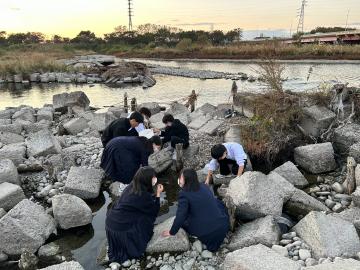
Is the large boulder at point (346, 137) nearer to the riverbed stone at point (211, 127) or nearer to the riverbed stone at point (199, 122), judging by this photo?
the riverbed stone at point (211, 127)

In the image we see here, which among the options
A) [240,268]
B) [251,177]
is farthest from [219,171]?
[240,268]

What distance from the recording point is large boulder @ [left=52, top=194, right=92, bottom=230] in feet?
21.5

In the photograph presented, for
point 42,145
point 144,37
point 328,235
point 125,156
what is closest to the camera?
point 328,235

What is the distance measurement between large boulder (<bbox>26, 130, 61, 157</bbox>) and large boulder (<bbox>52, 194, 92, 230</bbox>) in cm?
309

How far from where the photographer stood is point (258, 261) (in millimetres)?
4777

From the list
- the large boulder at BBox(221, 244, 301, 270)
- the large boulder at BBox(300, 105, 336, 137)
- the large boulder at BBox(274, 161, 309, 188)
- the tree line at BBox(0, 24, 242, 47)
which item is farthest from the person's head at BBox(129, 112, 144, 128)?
the tree line at BBox(0, 24, 242, 47)

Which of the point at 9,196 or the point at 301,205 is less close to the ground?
the point at 9,196

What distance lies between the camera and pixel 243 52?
4300 centimetres

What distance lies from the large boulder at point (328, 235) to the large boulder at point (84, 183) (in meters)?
4.33

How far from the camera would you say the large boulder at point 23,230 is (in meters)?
5.88

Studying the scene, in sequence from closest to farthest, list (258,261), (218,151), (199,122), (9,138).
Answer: (258,261)
(218,151)
(9,138)
(199,122)

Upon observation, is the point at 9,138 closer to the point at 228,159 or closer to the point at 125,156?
the point at 125,156

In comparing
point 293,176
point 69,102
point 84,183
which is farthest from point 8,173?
point 69,102

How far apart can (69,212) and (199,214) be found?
2603 millimetres
